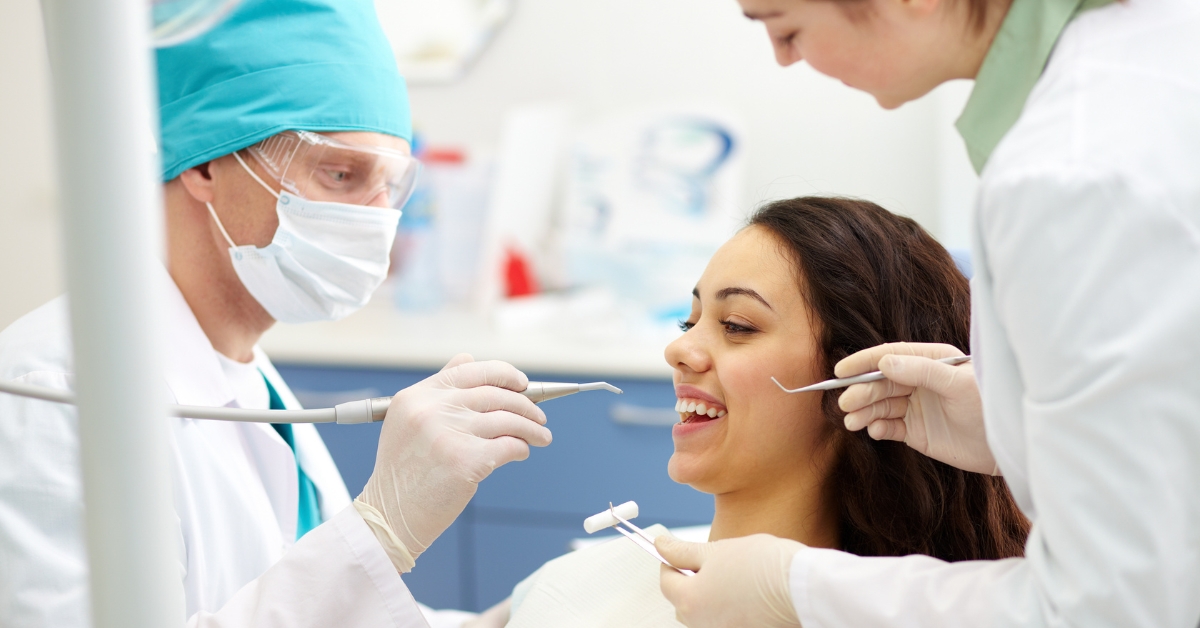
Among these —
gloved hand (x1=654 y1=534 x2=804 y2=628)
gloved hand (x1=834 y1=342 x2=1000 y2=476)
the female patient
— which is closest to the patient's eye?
the female patient

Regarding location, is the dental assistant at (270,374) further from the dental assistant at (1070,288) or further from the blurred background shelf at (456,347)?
the blurred background shelf at (456,347)

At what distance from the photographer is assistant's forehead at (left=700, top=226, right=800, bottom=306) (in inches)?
48.3

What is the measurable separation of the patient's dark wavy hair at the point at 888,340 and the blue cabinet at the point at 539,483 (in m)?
0.90

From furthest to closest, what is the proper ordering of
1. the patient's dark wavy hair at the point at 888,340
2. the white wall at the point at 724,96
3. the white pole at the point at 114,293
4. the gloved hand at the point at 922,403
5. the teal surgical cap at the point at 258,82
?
the white wall at the point at 724,96
the teal surgical cap at the point at 258,82
the patient's dark wavy hair at the point at 888,340
the gloved hand at the point at 922,403
the white pole at the point at 114,293

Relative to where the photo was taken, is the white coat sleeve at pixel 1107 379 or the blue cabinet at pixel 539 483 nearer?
the white coat sleeve at pixel 1107 379

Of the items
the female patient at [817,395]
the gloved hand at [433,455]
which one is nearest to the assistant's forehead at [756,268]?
the female patient at [817,395]

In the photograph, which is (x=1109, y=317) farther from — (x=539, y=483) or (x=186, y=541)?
(x=539, y=483)

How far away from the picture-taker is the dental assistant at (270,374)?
1.01 meters

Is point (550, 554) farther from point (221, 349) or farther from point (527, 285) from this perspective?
point (221, 349)

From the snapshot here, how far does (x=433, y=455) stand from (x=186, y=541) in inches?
15.7

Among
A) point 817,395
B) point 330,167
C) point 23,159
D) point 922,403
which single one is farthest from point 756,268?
point 23,159

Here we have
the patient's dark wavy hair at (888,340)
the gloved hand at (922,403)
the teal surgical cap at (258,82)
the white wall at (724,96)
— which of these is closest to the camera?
the gloved hand at (922,403)

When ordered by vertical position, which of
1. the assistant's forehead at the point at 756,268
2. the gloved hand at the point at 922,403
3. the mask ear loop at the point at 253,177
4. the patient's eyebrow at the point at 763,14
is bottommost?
the gloved hand at the point at 922,403

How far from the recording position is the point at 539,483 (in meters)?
2.25
